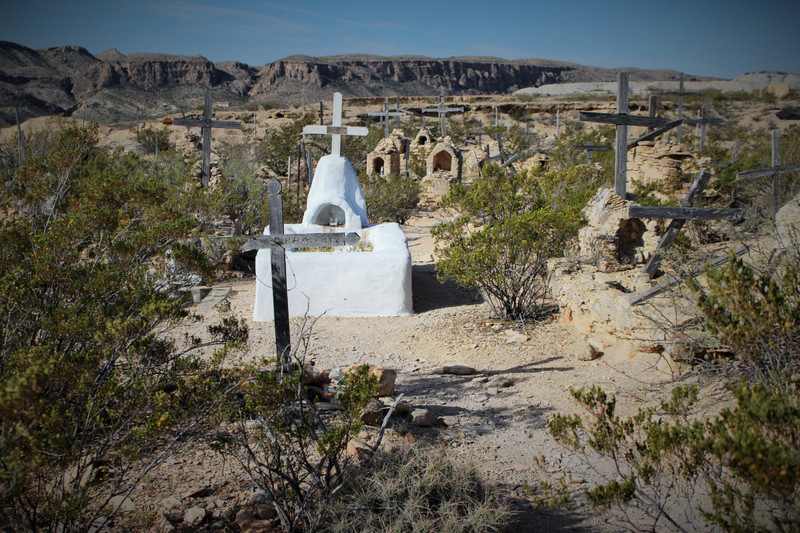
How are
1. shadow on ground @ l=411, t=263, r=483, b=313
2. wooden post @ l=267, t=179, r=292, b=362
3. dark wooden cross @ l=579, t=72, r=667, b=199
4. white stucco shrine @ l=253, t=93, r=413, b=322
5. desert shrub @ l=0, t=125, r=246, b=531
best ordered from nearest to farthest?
1. desert shrub @ l=0, t=125, r=246, b=531
2. wooden post @ l=267, t=179, r=292, b=362
3. dark wooden cross @ l=579, t=72, r=667, b=199
4. white stucco shrine @ l=253, t=93, r=413, b=322
5. shadow on ground @ l=411, t=263, r=483, b=313

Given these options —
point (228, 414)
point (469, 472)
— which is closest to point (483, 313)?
point (469, 472)

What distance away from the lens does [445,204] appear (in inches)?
327

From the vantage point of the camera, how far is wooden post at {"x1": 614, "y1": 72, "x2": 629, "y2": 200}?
25.8ft

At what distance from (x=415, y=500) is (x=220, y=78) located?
80569 mm

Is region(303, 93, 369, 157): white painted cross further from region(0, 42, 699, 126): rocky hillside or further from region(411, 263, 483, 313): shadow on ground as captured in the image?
region(0, 42, 699, 126): rocky hillside

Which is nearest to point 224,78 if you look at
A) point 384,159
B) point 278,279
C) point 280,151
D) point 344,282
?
point 280,151

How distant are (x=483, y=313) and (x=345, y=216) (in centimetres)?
352

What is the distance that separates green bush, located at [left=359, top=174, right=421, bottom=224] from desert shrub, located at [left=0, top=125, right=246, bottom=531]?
35.6 ft

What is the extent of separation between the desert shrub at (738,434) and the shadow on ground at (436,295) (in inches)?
221

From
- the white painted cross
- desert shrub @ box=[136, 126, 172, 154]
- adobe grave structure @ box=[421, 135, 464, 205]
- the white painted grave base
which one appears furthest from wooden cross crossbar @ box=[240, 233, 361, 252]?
desert shrub @ box=[136, 126, 172, 154]

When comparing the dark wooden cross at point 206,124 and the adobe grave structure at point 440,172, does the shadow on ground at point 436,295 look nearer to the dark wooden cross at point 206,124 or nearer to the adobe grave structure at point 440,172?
the dark wooden cross at point 206,124

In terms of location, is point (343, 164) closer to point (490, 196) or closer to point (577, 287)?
point (490, 196)

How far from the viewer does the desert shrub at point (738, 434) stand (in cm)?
195

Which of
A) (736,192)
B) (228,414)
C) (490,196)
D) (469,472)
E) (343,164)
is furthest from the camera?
(736,192)
